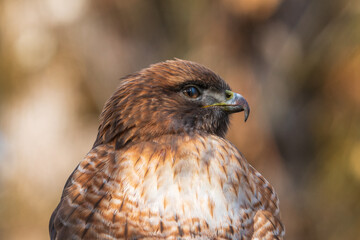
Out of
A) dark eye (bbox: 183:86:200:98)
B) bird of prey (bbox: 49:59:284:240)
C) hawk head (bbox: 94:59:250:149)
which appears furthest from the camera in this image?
dark eye (bbox: 183:86:200:98)

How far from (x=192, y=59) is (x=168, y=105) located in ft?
16.9

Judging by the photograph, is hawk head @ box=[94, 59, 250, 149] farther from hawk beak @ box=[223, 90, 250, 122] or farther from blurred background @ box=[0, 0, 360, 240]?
blurred background @ box=[0, 0, 360, 240]

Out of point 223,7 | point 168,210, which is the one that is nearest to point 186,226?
point 168,210

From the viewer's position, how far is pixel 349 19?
344 inches

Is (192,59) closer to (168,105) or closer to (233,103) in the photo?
(233,103)

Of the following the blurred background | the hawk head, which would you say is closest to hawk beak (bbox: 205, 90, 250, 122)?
the hawk head

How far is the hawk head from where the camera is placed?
10.5 ft

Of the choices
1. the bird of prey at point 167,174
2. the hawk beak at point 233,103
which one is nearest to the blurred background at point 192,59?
the hawk beak at point 233,103

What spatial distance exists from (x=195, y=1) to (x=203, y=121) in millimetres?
6039

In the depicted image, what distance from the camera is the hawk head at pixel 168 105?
320 cm

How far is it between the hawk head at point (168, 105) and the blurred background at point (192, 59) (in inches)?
172

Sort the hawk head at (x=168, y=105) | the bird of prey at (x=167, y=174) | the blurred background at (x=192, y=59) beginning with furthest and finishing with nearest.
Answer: the blurred background at (x=192, y=59), the hawk head at (x=168, y=105), the bird of prey at (x=167, y=174)

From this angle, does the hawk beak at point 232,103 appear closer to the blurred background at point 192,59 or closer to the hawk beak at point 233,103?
the hawk beak at point 233,103

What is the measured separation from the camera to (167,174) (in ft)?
9.77
